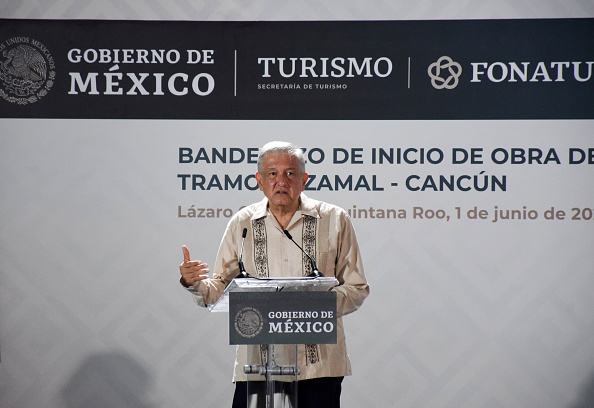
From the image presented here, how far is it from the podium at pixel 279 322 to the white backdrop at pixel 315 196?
2418 mm

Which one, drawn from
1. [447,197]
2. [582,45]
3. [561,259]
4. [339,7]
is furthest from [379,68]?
[561,259]

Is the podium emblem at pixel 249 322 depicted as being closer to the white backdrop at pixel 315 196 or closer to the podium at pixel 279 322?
the podium at pixel 279 322

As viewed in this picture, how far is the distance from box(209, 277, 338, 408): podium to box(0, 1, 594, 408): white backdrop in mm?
2418

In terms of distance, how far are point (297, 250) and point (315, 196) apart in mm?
1774

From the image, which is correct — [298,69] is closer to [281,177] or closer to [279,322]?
[281,177]

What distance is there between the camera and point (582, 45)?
5277 millimetres

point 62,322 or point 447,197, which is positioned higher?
point 447,197

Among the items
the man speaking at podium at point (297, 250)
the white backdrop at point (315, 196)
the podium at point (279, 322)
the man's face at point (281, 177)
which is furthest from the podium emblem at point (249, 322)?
the white backdrop at point (315, 196)

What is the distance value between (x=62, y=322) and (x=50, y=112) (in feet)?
4.33

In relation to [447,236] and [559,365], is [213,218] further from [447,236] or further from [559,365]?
[559,365]

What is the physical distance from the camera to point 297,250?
11.6ft

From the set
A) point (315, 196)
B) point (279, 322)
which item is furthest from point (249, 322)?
point (315, 196)

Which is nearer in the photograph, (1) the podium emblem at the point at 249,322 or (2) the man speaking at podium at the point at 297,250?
(1) the podium emblem at the point at 249,322

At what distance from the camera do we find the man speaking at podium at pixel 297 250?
3.34 metres
